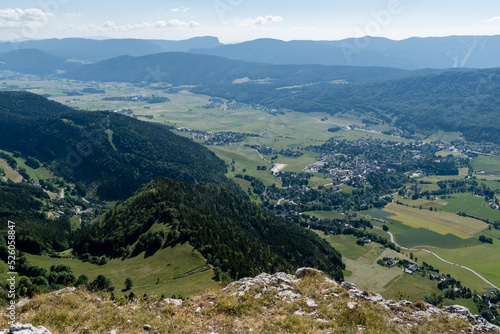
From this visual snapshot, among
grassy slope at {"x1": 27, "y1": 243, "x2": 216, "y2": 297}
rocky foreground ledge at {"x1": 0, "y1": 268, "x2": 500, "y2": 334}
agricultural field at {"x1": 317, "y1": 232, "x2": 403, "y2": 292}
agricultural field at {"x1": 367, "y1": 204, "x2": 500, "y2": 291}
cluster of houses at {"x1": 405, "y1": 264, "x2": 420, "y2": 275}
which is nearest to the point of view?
rocky foreground ledge at {"x1": 0, "y1": 268, "x2": 500, "y2": 334}

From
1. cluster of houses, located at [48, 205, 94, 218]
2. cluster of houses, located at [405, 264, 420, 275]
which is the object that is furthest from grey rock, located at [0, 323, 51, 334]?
cluster of houses, located at [48, 205, 94, 218]

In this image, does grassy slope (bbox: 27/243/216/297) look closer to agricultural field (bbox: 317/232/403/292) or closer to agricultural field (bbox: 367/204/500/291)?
agricultural field (bbox: 317/232/403/292)

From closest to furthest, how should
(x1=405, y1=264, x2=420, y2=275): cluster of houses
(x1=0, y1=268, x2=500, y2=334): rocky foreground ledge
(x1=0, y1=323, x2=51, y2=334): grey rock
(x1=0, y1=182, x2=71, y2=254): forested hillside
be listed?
1. (x1=0, y1=323, x2=51, y2=334): grey rock
2. (x1=0, y1=268, x2=500, y2=334): rocky foreground ledge
3. (x1=0, y1=182, x2=71, y2=254): forested hillside
4. (x1=405, y1=264, x2=420, y2=275): cluster of houses

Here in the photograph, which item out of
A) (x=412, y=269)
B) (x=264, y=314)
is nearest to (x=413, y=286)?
(x=412, y=269)

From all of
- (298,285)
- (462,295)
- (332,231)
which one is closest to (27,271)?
(298,285)

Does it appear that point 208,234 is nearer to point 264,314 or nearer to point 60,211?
point 264,314

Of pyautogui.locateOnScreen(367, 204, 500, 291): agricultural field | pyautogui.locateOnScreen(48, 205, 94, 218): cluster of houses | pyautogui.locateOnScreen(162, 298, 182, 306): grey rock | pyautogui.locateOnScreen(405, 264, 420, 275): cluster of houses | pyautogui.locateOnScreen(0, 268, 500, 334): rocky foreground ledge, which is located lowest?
pyautogui.locateOnScreen(367, 204, 500, 291): agricultural field

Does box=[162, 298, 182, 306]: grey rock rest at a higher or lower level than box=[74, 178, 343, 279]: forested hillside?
higher
